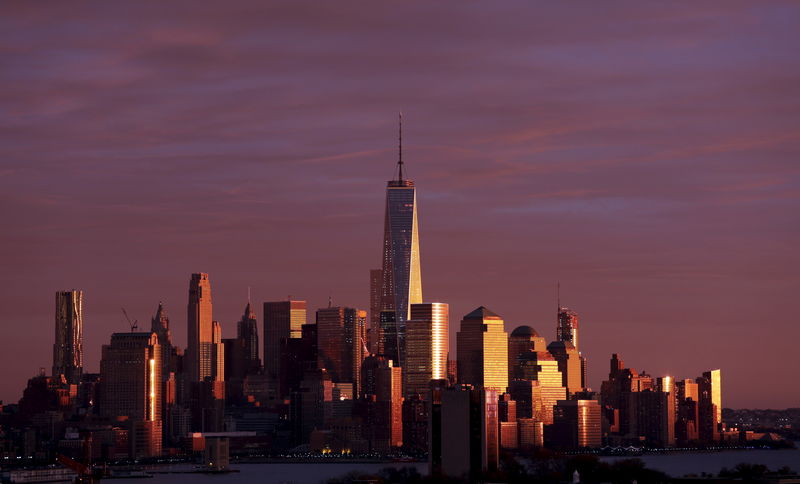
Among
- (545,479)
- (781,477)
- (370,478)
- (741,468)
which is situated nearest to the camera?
(781,477)

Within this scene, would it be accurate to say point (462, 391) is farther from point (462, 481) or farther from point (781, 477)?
point (781, 477)

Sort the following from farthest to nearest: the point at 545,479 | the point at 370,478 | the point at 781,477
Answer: the point at 370,478
the point at 545,479
the point at 781,477

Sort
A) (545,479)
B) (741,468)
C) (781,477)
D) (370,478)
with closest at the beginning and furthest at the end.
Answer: (781,477)
(741,468)
(545,479)
(370,478)

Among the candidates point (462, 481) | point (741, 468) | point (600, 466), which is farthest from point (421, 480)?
point (741, 468)

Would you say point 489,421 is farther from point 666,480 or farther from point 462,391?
point 666,480

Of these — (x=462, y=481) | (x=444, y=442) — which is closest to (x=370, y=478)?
(x=444, y=442)

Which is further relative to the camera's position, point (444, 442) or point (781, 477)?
point (444, 442)
